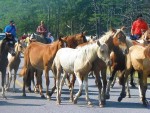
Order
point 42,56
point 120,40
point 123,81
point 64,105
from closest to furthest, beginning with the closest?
point 64,105
point 120,40
point 123,81
point 42,56

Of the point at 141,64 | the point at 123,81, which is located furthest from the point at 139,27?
the point at 141,64

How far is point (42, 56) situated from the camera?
54.6 feet

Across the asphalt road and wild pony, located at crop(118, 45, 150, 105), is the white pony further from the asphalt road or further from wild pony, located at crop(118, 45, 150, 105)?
wild pony, located at crop(118, 45, 150, 105)

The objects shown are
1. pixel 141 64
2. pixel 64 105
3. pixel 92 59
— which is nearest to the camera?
pixel 92 59

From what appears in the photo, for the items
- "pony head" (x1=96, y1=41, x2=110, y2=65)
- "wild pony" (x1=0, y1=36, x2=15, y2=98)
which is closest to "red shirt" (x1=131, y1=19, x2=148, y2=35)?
"wild pony" (x1=0, y1=36, x2=15, y2=98)

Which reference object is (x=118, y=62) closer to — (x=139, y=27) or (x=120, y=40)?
(x=120, y=40)

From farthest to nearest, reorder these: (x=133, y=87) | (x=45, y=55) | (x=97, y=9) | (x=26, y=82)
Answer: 1. (x=97, y=9)
2. (x=133, y=87)
3. (x=26, y=82)
4. (x=45, y=55)

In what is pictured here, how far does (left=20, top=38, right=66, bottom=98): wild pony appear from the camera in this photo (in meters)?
16.1

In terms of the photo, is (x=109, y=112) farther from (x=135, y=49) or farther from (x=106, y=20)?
(x=106, y=20)

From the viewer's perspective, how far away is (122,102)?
15.4 metres

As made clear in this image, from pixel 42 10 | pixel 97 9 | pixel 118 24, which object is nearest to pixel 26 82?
pixel 118 24

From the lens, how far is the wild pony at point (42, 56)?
52.9ft

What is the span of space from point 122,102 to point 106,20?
168 ft

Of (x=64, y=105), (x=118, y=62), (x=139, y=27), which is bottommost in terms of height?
(x=64, y=105)
